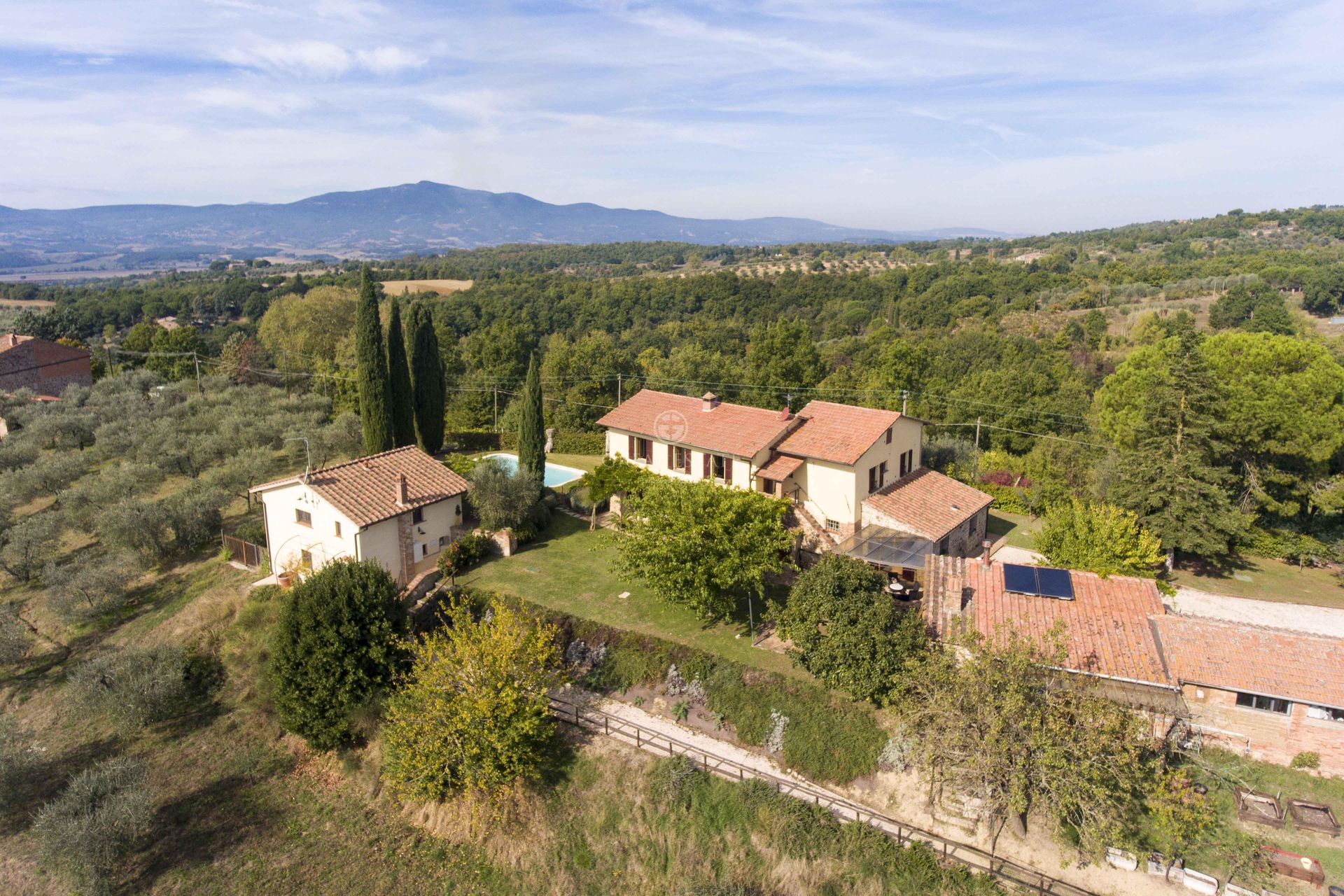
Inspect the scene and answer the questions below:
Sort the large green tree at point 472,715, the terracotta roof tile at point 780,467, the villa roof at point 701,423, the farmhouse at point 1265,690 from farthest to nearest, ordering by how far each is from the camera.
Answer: the villa roof at point 701,423, the terracotta roof tile at point 780,467, the large green tree at point 472,715, the farmhouse at point 1265,690

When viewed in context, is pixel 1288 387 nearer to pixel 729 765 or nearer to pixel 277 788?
pixel 729 765

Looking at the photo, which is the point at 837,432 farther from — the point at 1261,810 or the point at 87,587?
the point at 87,587

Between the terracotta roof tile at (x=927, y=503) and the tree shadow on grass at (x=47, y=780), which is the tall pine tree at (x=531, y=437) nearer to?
the terracotta roof tile at (x=927, y=503)

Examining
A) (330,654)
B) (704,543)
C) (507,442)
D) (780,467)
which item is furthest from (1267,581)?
(507,442)

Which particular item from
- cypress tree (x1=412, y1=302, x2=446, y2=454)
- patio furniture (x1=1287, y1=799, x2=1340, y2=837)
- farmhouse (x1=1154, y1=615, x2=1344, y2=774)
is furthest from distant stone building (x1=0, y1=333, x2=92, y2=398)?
patio furniture (x1=1287, y1=799, x2=1340, y2=837)

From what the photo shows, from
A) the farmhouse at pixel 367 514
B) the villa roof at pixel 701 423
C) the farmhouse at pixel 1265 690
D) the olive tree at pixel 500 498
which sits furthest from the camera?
the villa roof at pixel 701 423

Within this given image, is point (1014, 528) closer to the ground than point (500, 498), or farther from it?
closer to the ground

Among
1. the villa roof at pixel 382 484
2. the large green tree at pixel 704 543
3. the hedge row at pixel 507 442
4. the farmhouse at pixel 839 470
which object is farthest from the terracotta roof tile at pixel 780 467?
the hedge row at pixel 507 442
